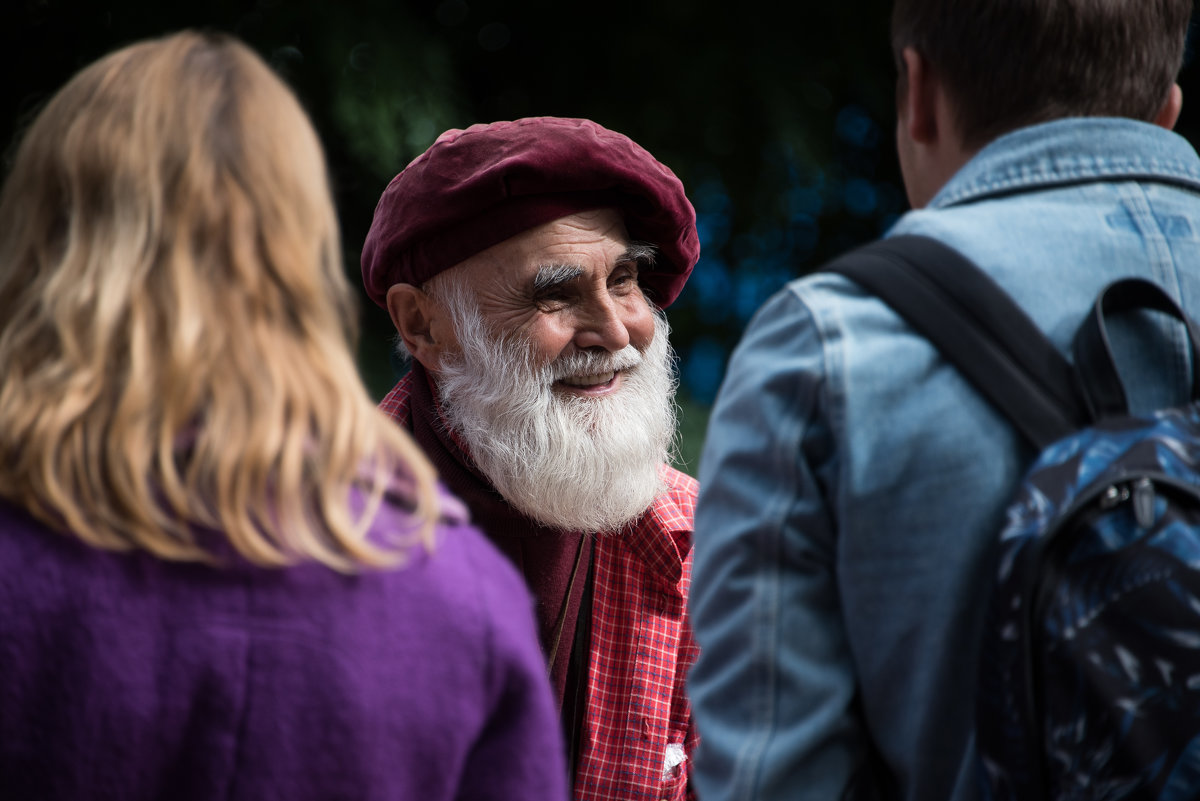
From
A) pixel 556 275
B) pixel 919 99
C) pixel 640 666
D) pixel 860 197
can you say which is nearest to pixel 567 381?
pixel 556 275

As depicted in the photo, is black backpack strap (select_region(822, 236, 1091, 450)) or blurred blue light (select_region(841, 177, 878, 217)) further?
blurred blue light (select_region(841, 177, 878, 217))

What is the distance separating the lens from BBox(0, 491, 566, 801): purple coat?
1.08 meters

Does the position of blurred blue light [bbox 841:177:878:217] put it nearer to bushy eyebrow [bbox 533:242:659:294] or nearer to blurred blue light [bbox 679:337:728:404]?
blurred blue light [bbox 679:337:728:404]

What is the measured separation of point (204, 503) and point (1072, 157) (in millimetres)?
989

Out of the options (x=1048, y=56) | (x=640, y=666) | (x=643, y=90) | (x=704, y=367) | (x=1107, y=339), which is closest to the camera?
(x=1107, y=339)

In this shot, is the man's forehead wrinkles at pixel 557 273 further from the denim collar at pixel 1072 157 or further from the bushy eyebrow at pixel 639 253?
the denim collar at pixel 1072 157

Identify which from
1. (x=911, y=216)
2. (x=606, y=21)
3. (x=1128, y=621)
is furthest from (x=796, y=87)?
(x=1128, y=621)

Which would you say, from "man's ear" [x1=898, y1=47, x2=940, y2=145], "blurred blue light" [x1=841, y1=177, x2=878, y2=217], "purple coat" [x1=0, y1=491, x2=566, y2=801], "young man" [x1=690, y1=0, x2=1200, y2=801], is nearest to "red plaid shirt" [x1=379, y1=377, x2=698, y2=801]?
"young man" [x1=690, y1=0, x2=1200, y2=801]

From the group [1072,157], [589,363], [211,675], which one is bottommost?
[589,363]

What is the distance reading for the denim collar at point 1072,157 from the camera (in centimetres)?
137

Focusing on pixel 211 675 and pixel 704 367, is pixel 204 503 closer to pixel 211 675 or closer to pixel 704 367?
pixel 211 675

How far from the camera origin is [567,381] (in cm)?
273

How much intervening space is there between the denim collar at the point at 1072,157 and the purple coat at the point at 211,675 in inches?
30.5

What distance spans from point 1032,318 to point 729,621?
17.8 inches
